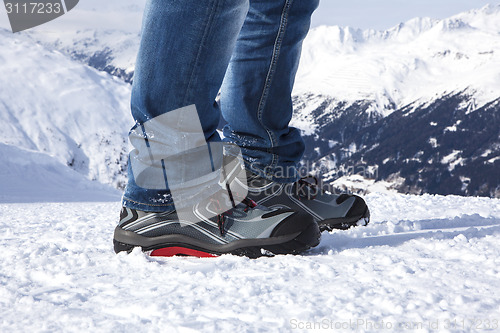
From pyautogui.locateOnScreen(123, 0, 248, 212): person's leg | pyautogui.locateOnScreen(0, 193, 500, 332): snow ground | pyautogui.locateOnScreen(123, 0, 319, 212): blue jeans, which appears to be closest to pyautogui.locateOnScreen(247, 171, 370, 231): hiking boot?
pyautogui.locateOnScreen(123, 0, 319, 212): blue jeans

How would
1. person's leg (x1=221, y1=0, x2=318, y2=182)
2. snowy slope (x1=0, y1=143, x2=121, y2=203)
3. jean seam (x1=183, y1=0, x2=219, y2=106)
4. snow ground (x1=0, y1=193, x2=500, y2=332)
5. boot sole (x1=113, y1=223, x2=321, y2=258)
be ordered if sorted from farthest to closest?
snowy slope (x1=0, y1=143, x2=121, y2=203) → person's leg (x1=221, y1=0, x2=318, y2=182) → boot sole (x1=113, y1=223, x2=321, y2=258) → jean seam (x1=183, y1=0, x2=219, y2=106) → snow ground (x1=0, y1=193, x2=500, y2=332)

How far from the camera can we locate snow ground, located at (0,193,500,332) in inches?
35.8

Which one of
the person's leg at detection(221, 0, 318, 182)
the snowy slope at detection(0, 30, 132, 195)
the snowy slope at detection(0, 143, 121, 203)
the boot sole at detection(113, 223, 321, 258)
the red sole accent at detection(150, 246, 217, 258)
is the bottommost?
the snowy slope at detection(0, 30, 132, 195)

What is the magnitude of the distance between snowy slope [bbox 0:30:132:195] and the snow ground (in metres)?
41.2

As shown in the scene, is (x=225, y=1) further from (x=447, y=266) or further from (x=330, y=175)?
(x=330, y=175)

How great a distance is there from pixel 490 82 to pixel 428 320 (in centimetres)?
16675

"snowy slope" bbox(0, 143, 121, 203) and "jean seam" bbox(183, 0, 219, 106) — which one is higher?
"jean seam" bbox(183, 0, 219, 106)

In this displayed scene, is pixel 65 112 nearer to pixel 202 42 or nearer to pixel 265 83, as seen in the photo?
pixel 265 83

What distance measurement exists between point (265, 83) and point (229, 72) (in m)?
0.16

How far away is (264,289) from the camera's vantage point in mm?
1115

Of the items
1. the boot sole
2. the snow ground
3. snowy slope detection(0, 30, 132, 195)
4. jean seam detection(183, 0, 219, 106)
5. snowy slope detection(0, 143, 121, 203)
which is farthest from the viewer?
snowy slope detection(0, 30, 132, 195)

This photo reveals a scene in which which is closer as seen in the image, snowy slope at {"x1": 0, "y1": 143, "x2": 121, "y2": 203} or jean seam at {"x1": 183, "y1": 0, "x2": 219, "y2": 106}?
jean seam at {"x1": 183, "y1": 0, "x2": 219, "y2": 106}

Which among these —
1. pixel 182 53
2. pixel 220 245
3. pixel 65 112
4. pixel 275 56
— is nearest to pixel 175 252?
pixel 220 245

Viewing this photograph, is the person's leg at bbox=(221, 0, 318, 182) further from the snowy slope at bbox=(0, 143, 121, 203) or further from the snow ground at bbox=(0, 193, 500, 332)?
the snowy slope at bbox=(0, 143, 121, 203)
